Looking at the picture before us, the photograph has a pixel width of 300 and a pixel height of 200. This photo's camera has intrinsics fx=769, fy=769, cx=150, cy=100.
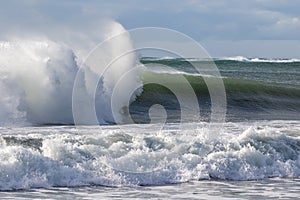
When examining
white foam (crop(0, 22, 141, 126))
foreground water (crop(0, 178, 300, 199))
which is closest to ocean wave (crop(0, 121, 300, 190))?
foreground water (crop(0, 178, 300, 199))

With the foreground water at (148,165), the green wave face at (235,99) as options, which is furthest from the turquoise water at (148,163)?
the green wave face at (235,99)

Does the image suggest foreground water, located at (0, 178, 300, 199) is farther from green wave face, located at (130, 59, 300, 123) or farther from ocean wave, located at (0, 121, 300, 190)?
green wave face, located at (130, 59, 300, 123)

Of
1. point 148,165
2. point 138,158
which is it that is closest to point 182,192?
point 148,165

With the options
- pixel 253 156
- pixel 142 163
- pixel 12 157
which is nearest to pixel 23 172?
pixel 12 157

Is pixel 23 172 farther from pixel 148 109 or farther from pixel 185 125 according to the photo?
pixel 148 109

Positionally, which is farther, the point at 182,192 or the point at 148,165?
the point at 148,165

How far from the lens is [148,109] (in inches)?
940

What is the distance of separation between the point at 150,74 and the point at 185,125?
15.8 metres

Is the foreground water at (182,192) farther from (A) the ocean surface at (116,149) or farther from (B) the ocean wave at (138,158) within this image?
(B) the ocean wave at (138,158)

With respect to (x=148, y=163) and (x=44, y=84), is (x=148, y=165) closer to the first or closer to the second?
(x=148, y=163)

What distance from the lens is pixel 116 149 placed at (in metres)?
14.0

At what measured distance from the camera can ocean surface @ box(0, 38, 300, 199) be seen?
12.3 metres

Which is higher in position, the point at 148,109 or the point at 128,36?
the point at 128,36

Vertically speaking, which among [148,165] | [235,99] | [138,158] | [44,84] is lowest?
[148,165]
